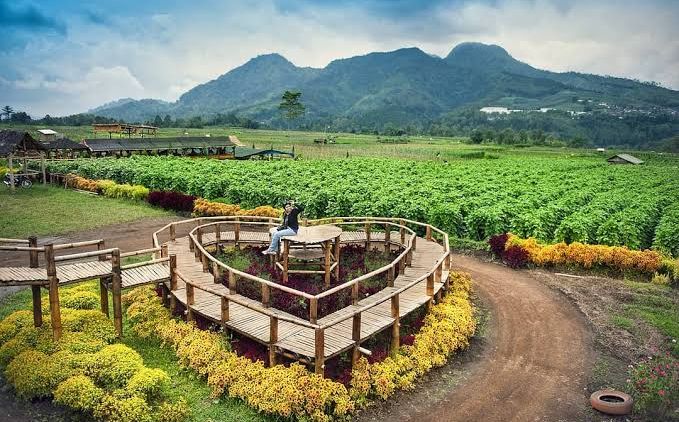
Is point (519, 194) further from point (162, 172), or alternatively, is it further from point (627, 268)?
point (162, 172)

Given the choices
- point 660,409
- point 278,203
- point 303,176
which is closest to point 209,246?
point 278,203

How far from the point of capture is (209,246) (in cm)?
1756

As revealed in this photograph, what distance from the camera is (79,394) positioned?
8422mm

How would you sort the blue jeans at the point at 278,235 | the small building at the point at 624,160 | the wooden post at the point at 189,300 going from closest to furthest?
the wooden post at the point at 189,300 → the blue jeans at the point at 278,235 → the small building at the point at 624,160

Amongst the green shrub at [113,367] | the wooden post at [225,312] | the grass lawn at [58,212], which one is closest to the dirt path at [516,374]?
the wooden post at [225,312]

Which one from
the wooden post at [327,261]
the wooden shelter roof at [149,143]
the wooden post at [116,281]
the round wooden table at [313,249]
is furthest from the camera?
the wooden shelter roof at [149,143]

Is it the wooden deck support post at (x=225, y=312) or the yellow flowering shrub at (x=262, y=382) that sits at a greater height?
the wooden deck support post at (x=225, y=312)

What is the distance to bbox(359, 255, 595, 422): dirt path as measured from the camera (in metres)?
8.91

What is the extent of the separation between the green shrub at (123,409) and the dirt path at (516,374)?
3.88 meters

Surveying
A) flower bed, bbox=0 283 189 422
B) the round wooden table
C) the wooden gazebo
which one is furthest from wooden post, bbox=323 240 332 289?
the wooden gazebo

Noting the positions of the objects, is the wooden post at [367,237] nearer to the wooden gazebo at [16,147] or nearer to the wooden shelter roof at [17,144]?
the wooden gazebo at [16,147]

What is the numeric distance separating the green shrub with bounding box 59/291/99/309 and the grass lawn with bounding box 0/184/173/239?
36.6 ft

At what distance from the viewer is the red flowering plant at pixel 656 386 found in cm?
879

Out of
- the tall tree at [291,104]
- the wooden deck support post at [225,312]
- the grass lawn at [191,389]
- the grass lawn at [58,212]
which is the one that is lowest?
the grass lawn at [191,389]
